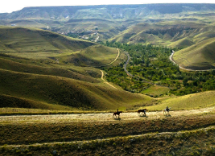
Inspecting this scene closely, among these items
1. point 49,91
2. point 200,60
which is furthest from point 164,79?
point 49,91

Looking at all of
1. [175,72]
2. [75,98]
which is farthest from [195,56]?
[75,98]

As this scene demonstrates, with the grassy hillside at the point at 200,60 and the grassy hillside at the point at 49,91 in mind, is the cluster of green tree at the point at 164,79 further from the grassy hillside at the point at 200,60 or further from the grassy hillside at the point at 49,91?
the grassy hillside at the point at 49,91

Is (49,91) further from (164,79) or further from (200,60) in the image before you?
(200,60)

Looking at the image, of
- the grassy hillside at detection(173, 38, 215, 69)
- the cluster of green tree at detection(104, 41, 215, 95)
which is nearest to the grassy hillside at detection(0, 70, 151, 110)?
the cluster of green tree at detection(104, 41, 215, 95)

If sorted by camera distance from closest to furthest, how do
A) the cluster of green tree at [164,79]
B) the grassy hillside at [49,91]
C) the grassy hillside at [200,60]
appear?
the grassy hillside at [49,91] → the cluster of green tree at [164,79] → the grassy hillside at [200,60]

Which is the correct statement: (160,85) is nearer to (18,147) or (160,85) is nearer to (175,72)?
(175,72)

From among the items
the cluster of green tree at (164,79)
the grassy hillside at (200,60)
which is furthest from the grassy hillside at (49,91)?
the grassy hillside at (200,60)

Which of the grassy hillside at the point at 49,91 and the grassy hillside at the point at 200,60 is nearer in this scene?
the grassy hillside at the point at 49,91

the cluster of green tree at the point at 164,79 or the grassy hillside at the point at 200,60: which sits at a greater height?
the grassy hillside at the point at 200,60

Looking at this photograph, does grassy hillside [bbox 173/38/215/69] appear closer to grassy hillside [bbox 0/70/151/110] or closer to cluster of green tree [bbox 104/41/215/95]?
cluster of green tree [bbox 104/41/215/95]

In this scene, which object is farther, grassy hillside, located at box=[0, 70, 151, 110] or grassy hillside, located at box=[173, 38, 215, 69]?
grassy hillside, located at box=[173, 38, 215, 69]

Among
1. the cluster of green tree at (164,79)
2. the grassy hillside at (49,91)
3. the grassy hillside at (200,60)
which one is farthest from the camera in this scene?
the grassy hillside at (200,60)
